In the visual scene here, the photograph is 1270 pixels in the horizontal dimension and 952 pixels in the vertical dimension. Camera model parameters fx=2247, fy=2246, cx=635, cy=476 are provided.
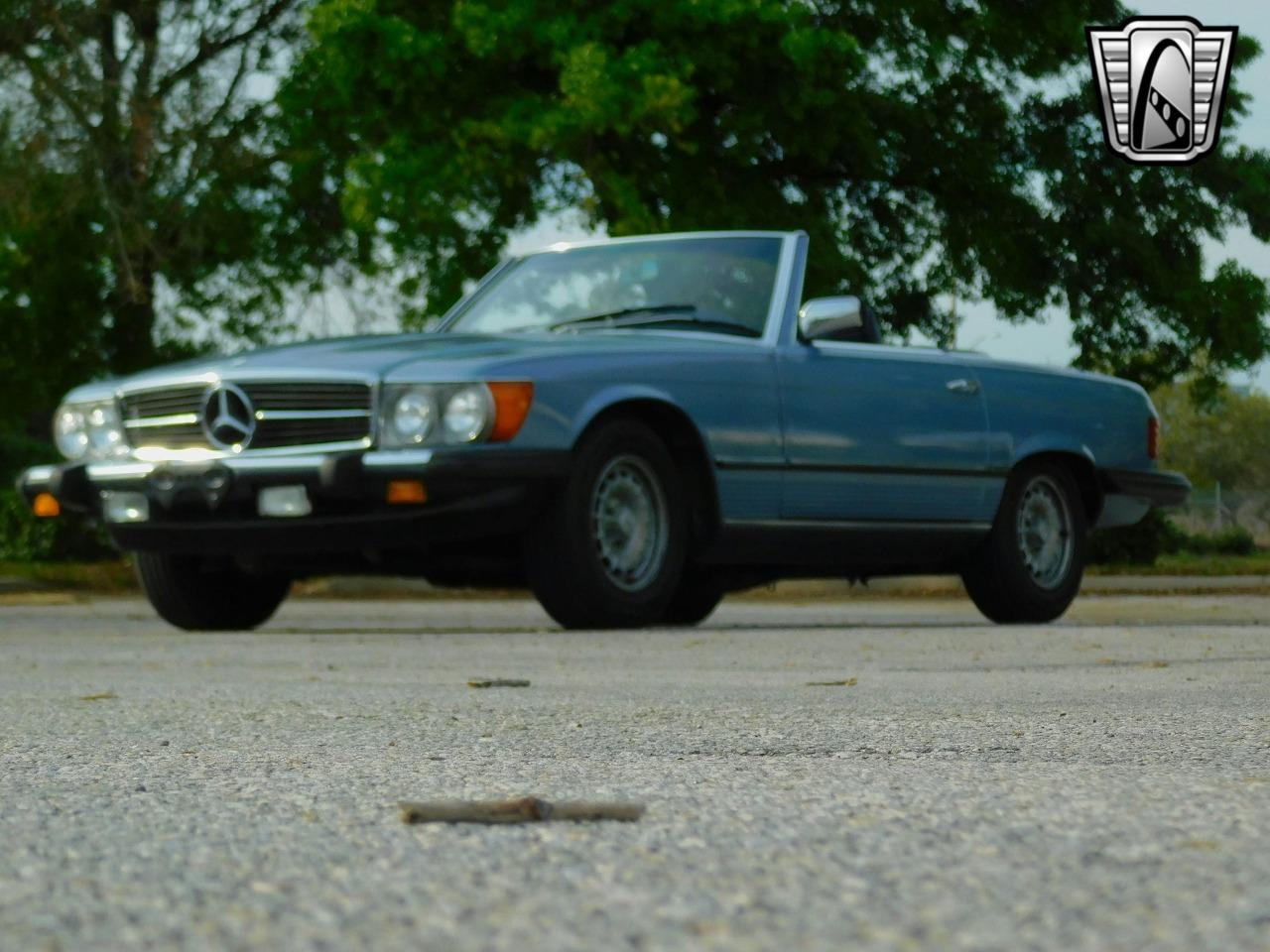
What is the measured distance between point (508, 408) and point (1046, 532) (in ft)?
11.0

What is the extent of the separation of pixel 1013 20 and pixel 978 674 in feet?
50.4

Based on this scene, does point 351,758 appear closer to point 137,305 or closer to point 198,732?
point 198,732

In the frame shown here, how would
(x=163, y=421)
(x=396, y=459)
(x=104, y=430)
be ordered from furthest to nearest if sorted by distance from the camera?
(x=104, y=430) < (x=163, y=421) < (x=396, y=459)

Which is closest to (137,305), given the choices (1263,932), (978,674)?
(978,674)

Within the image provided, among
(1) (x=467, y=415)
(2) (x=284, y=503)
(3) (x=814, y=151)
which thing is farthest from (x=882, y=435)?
(3) (x=814, y=151)

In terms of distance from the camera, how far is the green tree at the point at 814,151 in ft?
60.0

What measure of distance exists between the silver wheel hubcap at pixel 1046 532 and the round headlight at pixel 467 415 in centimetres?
319

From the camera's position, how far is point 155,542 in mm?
8781

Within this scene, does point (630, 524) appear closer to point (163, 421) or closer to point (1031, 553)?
point (163, 421)

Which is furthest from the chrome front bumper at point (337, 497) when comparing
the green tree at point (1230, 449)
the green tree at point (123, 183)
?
the green tree at point (1230, 449)

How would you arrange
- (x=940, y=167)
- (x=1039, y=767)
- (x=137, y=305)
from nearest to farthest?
1. (x=1039, y=767)
2. (x=940, y=167)
3. (x=137, y=305)

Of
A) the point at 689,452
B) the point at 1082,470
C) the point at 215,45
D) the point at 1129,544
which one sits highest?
the point at 215,45

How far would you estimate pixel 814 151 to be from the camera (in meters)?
19.1

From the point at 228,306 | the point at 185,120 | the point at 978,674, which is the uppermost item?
the point at 185,120
